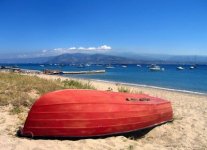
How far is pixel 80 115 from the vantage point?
28.6 ft

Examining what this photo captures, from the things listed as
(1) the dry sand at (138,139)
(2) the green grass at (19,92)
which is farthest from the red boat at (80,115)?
(2) the green grass at (19,92)

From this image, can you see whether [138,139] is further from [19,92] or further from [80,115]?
[19,92]

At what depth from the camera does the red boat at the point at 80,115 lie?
8.52 metres

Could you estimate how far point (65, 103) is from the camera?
8641 mm

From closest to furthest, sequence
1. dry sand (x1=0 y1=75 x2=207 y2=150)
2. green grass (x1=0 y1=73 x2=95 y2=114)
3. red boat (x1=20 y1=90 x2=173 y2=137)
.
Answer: dry sand (x1=0 y1=75 x2=207 y2=150)
red boat (x1=20 y1=90 x2=173 y2=137)
green grass (x1=0 y1=73 x2=95 y2=114)

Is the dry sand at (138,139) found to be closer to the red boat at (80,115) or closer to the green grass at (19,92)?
the red boat at (80,115)

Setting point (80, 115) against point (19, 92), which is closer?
point (80, 115)

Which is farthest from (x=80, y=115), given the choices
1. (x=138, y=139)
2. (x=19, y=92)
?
(x=19, y=92)

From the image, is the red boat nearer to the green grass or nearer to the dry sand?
the dry sand

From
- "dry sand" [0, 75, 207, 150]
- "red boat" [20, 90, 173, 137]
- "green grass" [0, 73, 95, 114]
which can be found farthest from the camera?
"green grass" [0, 73, 95, 114]

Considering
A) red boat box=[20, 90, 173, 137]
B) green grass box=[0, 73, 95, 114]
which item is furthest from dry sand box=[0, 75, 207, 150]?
green grass box=[0, 73, 95, 114]

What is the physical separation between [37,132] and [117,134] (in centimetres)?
235

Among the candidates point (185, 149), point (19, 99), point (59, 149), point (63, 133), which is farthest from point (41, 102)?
point (185, 149)

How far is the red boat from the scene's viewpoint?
8.52 meters
